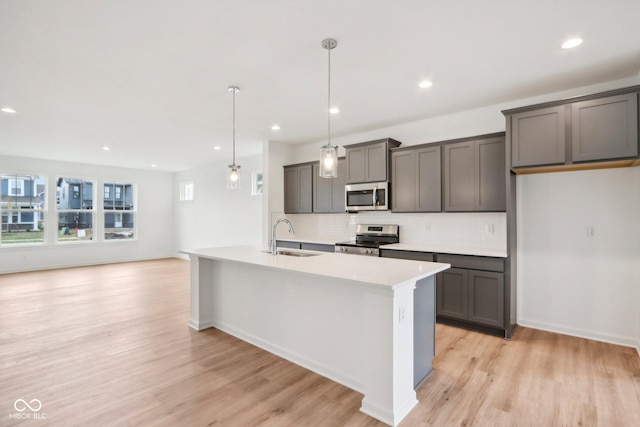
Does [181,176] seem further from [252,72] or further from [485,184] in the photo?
[485,184]

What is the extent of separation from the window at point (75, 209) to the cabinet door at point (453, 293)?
29.2 ft

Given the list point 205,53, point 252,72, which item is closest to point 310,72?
point 252,72

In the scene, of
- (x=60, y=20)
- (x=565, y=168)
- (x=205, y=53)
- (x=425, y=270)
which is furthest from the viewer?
(x=565, y=168)

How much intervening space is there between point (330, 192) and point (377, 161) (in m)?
1.06

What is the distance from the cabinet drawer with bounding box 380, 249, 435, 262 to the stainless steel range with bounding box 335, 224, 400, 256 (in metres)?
0.13

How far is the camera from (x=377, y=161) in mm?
4688

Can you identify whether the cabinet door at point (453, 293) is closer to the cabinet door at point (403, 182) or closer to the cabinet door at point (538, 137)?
the cabinet door at point (403, 182)

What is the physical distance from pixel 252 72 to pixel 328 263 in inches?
77.5

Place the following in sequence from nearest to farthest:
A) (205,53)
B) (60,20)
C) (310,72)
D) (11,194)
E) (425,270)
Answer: (60,20) < (425,270) < (205,53) < (310,72) < (11,194)

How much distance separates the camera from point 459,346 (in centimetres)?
323

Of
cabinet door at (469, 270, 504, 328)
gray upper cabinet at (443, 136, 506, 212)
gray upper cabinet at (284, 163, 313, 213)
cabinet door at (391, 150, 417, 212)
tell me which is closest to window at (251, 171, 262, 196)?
gray upper cabinet at (284, 163, 313, 213)

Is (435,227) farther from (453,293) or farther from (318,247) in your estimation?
(318,247)

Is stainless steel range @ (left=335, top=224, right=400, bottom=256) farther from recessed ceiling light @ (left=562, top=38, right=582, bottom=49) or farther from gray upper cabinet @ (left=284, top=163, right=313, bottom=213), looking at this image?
recessed ceiling light @ (left=562, top=38, right=582, bottom=49)

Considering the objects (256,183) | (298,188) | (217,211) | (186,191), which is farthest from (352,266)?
(186,191)
